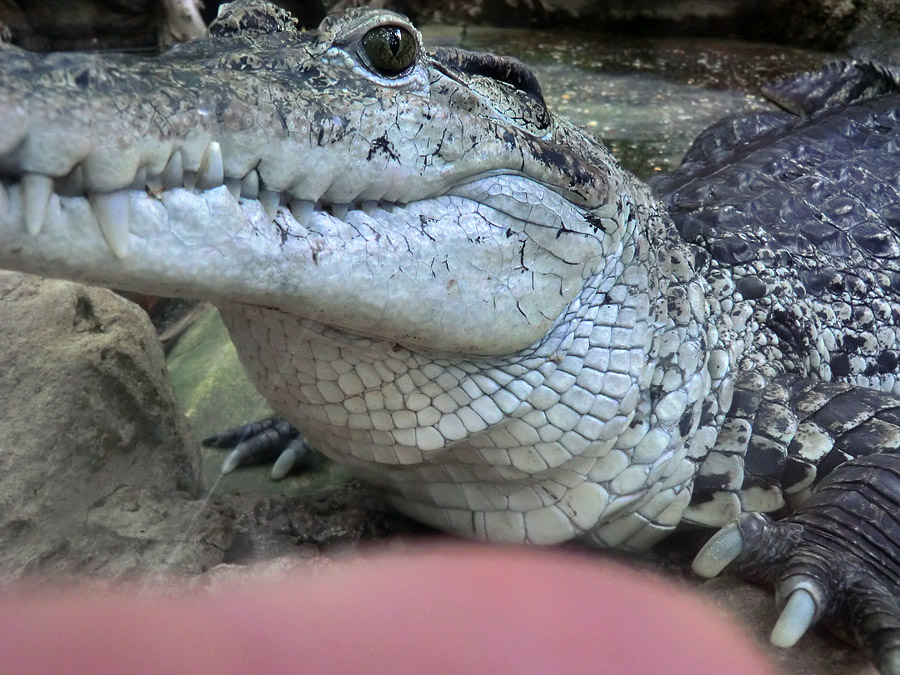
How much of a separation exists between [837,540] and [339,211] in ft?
4.05

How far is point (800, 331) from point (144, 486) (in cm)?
184

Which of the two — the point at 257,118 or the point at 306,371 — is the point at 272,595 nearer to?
the point at 257,118

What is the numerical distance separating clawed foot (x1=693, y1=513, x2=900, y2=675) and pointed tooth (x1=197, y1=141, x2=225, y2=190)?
119cm

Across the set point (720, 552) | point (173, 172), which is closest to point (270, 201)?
point (173, 172)

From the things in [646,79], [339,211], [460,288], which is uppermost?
[339,211]

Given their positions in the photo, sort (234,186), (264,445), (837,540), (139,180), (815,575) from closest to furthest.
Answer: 1. (139,180)
2. (234,186)
3. (815,575)
4. (837,540)
5. (264,445)

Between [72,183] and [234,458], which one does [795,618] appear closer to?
[72,183]

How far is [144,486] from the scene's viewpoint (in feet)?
6.40

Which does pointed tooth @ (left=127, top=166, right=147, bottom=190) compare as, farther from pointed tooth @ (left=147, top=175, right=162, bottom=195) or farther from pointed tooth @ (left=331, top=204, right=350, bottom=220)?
pointed tooth @ (left=331, top=204, right=350, bottom=220)

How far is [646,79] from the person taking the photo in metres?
5.47

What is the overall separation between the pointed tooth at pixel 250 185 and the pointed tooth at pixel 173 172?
4.2 inches

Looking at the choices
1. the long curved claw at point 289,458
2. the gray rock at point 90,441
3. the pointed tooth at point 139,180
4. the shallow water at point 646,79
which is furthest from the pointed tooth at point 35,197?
the shallow water at point 646,79

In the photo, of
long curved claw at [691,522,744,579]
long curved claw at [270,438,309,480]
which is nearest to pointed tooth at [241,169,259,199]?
long curved claw at [691,522,744,579]

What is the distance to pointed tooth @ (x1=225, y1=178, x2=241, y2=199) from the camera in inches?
50.1
